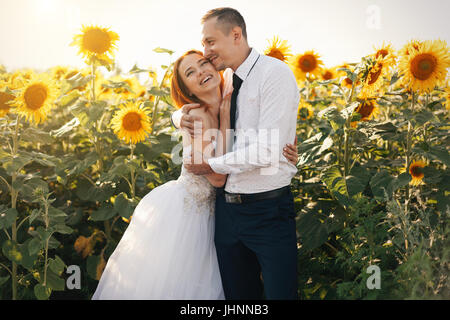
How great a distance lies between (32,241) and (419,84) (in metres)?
3.11

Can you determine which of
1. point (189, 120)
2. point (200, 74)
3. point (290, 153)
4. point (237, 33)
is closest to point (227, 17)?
point (237, 33)

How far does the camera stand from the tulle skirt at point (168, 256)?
106 inches

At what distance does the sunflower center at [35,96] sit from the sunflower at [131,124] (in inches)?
21.8

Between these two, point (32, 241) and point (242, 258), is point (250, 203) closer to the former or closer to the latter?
point (242, 258)

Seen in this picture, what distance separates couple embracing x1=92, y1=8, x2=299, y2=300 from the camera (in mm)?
2424

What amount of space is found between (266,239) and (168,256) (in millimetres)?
710

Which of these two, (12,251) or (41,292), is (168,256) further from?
(12,251)

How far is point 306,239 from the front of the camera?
316 cm

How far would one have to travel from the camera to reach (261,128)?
93.4 inches

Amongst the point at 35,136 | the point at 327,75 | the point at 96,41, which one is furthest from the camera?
the point at 327,75

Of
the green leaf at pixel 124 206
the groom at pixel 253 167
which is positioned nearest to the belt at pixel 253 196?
the groom at pixel 253 167

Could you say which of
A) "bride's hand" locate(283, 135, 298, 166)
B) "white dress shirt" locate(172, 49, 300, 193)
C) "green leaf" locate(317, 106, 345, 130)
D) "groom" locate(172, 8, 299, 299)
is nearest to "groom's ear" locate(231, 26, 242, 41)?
"groom" locate(172, 8, 299, 299)

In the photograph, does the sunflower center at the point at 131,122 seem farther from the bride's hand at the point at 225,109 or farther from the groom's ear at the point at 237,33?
the groom's ear at the point at 237,33
